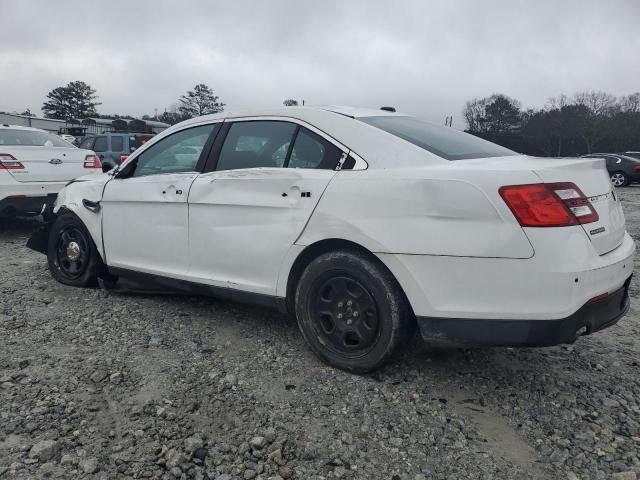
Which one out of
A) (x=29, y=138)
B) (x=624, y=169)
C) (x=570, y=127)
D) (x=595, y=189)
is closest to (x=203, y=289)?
(x=595, y=189)

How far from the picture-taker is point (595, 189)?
2656mm

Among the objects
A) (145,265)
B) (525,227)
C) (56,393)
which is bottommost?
(56,393)

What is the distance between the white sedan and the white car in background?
3194mm

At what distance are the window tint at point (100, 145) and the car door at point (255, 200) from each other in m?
12.5

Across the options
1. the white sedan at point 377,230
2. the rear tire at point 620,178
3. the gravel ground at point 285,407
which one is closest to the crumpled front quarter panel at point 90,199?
the white sedan at point 377,230

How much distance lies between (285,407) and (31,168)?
5441 mm

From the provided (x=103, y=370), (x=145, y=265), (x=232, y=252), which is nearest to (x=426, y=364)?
(x=232, y=252)

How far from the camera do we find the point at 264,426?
2484 mm

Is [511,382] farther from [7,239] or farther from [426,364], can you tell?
[7,239]

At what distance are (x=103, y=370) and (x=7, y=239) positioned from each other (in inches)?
192

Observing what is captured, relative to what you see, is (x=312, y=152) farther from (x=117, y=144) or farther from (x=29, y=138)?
(x=117, y=144)

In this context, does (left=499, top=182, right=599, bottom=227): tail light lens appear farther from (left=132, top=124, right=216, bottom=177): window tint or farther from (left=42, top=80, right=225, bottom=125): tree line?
(left=42, top=80, right=225, bottom=125): tree line

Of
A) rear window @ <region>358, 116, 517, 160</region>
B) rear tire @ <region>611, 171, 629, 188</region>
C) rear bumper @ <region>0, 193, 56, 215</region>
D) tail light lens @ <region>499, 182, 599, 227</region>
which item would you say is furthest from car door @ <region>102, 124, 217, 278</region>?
rear tire @ <region>611, 171, 629, 188</region>

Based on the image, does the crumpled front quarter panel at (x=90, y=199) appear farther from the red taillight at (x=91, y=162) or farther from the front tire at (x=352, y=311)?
the red taillight at (x=91, y=162)
